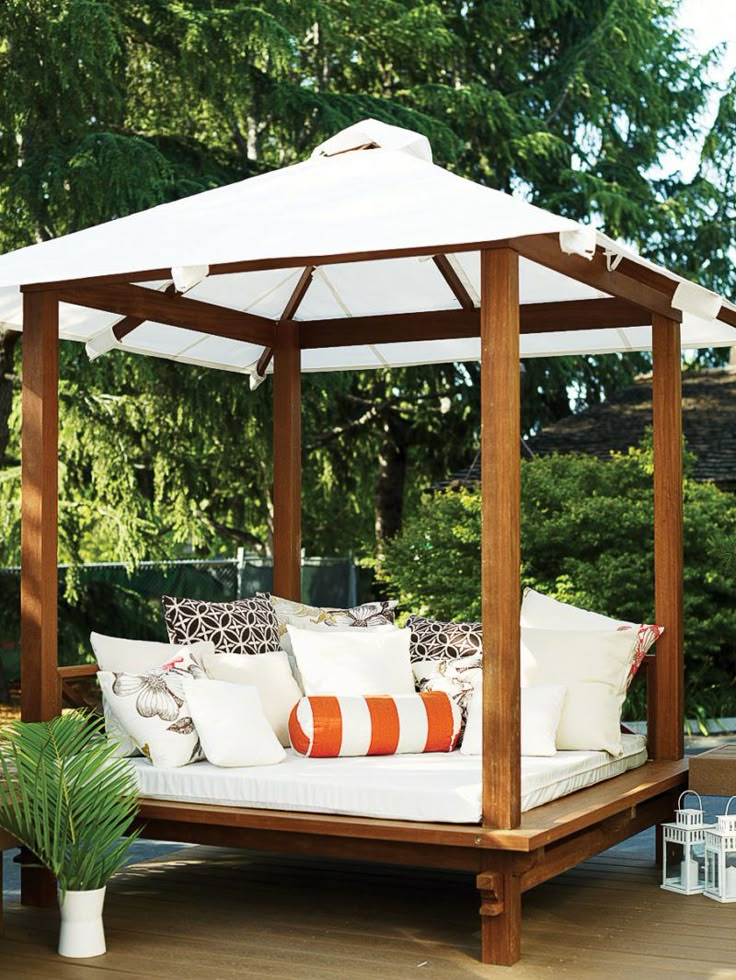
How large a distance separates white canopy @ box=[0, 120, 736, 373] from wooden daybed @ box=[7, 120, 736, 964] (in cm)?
2

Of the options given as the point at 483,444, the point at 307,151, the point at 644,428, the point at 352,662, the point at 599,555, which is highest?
the point at 307,151

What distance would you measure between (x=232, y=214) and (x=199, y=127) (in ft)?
27.9

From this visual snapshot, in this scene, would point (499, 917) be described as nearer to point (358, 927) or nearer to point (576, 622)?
point (358, 927)

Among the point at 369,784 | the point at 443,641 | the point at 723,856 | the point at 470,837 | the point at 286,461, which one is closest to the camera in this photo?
the point at 470,837

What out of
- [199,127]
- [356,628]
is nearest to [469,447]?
[199,127]

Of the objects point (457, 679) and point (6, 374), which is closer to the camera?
point (457, 679)

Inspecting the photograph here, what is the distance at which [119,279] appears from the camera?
461 centimetres

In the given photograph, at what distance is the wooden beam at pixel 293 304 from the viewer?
20.1 feet

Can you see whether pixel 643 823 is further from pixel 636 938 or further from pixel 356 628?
pixel 356 628

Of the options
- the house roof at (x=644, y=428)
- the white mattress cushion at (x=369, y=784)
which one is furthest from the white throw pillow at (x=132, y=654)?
the house roof at (x=644, y=428)

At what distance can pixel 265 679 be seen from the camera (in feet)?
17.5

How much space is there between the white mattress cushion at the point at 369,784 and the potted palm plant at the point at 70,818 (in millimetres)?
428

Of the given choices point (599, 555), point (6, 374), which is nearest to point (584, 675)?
point (599, 555)

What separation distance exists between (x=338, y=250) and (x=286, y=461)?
9.09ft
